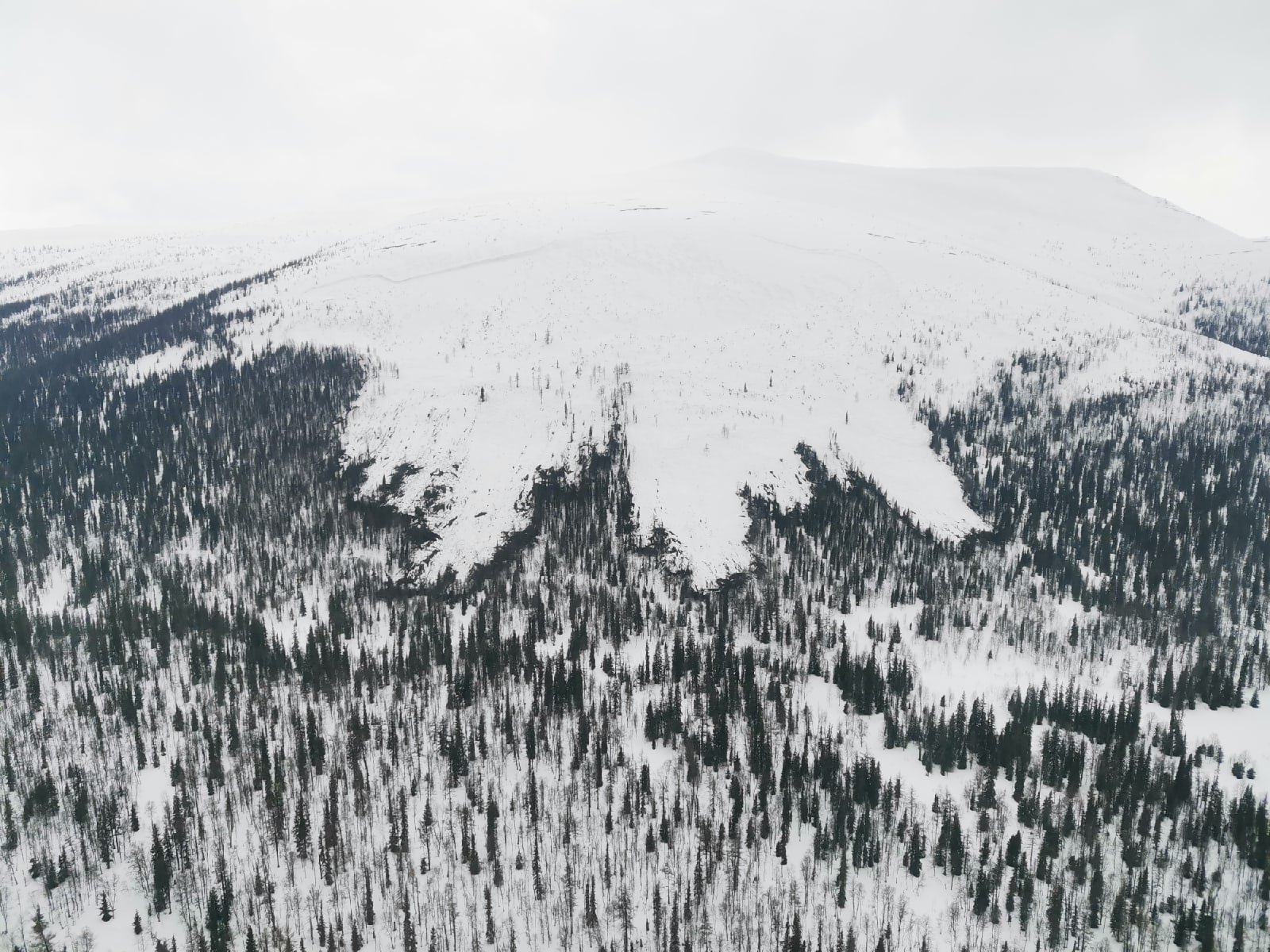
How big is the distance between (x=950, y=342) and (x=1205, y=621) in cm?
7781

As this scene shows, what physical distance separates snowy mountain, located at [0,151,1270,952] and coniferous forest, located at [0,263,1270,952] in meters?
0.51

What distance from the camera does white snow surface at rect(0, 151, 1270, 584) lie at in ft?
370

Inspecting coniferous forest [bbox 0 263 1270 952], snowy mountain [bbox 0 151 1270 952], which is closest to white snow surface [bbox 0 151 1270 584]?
snowy mountain [bbox 0 151 1270 952]

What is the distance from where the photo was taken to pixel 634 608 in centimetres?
9256

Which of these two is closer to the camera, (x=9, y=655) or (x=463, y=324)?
(x=9, y=655)

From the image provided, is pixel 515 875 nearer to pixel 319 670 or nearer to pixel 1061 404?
pixel 319 670

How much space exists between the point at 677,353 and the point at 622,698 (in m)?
82.8

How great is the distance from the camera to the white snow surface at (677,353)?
112812 mm

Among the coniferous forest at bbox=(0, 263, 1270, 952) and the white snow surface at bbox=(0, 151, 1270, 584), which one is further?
the white snow surface at bbox=(0, 151, 1270, 584)

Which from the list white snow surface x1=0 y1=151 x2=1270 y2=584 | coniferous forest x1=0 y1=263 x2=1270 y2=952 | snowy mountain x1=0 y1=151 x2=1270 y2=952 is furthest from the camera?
white snow surface x1=0 y1=151 x2=1270 y2=584

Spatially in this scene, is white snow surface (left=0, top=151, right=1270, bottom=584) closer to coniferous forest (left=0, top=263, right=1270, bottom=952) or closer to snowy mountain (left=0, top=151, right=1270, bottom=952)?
snowy mountain (left=0, top=151, right=1270, bottom=952)

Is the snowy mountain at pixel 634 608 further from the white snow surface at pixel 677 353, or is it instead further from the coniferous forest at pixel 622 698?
the white snow surface at pixel 677 353

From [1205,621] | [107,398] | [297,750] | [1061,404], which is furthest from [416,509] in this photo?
[1061,404]

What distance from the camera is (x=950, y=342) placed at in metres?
154
